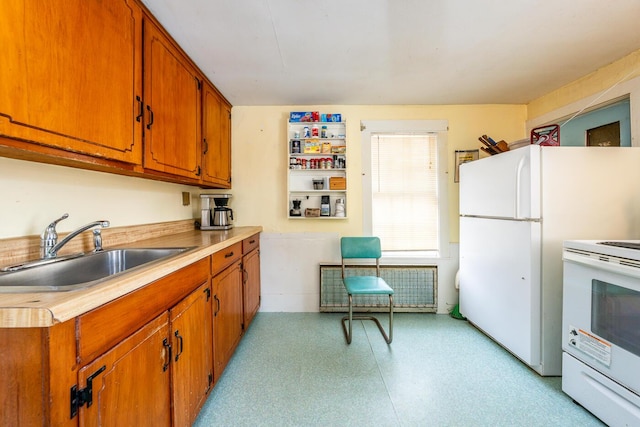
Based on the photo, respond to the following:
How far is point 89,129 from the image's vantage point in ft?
3.41

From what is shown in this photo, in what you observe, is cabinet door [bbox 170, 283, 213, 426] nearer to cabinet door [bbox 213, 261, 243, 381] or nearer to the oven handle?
cabinet door [bbox 213, 261, 243, 381]

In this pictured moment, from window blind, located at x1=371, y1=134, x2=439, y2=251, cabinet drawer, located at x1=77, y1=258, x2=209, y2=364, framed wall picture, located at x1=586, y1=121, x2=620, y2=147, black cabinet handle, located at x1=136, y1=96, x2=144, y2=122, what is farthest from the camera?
window blind, located at x1=371, y1=134, x2=439, y2=251

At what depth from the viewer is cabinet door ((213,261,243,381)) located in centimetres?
156

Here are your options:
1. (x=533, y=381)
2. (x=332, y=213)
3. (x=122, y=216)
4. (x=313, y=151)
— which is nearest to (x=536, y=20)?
(x=313, y=151)

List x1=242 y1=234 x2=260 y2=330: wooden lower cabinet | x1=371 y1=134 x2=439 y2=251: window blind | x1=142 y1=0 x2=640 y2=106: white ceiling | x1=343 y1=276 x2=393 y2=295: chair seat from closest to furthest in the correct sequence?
x1=142 y1=0 x2=640 y2=106: white ceiling → x1=343 y1=276 x2=393 y2=295: chair seat → x1=242 y1=234 x2=260 y2=330: wooden lower cabinet → x1=371 y1=134 x2=439 y2=251: window blind

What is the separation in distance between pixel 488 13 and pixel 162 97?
196 centimetres

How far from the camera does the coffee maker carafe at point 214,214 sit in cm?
244

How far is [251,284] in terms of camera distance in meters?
2.39

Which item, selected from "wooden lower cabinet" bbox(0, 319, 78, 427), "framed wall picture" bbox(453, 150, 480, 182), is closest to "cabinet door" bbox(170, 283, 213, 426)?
"wooden lower cabinet" bbox(0, 319, 78, 427)

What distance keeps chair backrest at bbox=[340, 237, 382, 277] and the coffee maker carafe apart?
3.79 feet

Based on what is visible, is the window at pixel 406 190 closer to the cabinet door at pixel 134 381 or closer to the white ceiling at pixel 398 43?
the white ceiling at pixel 398 43

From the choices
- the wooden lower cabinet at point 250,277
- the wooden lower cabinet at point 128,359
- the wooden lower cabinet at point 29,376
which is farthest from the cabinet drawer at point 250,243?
the wooden lower cabinet at point 29,376

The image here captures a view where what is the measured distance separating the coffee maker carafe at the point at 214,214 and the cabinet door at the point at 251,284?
15.6 inches

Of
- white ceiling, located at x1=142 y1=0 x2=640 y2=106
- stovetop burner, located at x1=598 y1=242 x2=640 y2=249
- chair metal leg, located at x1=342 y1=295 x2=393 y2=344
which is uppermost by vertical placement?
white ceiling, located at x1=142 y1=0 x2=640 y2=106
